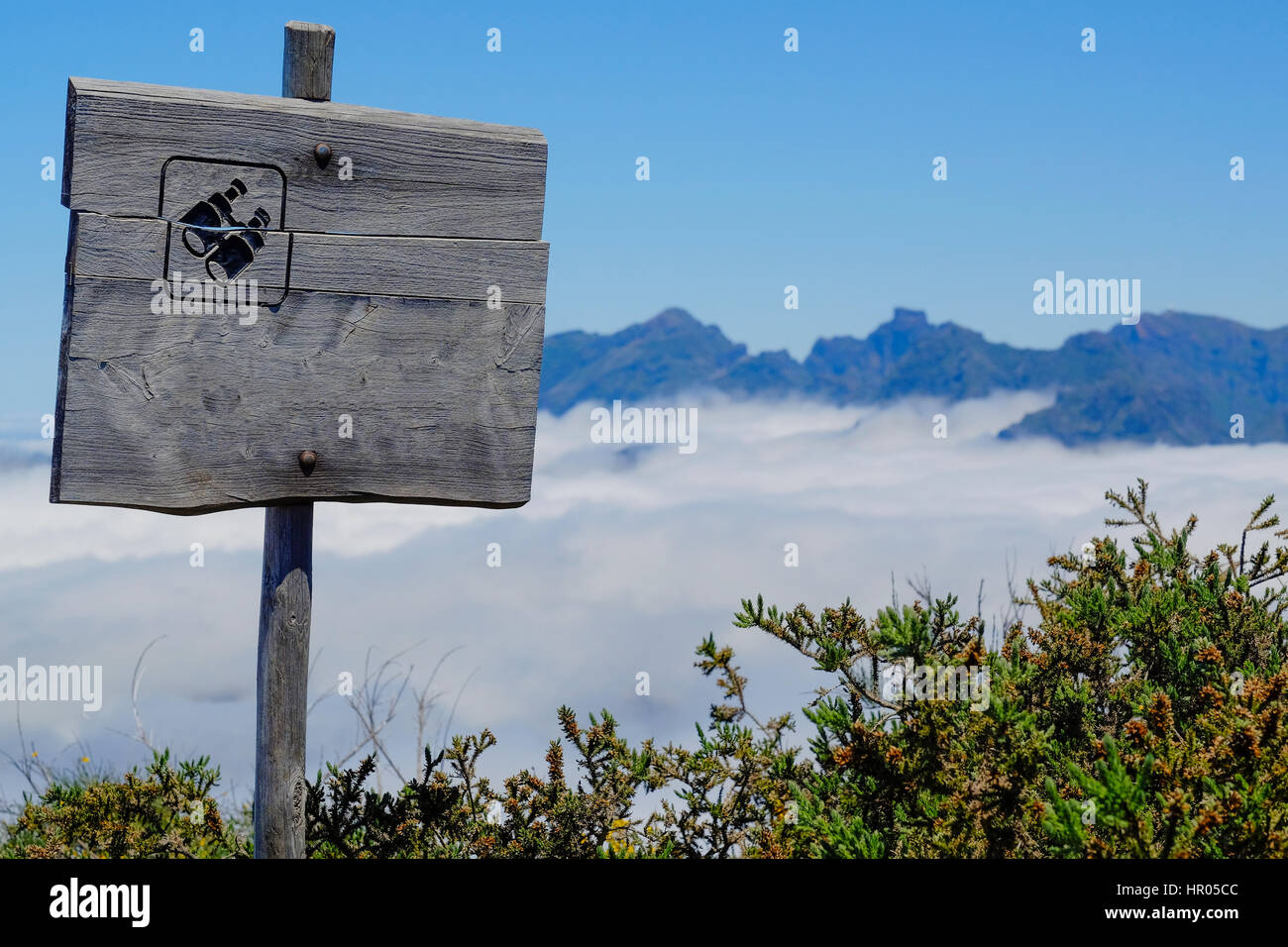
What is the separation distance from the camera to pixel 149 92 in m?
3.42

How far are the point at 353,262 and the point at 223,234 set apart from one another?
39 centimetres

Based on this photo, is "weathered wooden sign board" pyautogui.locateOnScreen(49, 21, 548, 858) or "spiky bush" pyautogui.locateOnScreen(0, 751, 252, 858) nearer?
"weathered wooden sign board" pyautogui.locateOnScreen(49, 21, 548, 858)

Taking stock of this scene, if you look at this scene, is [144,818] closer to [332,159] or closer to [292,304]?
[292,304]

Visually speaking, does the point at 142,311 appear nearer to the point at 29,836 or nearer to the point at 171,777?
the point at 171,777

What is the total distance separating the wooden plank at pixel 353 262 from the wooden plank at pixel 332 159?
41 millimetres

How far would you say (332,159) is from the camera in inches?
141

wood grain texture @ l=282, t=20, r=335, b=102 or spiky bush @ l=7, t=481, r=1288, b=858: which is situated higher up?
wood grain texture @ l=282, t=20, r=335, b=102

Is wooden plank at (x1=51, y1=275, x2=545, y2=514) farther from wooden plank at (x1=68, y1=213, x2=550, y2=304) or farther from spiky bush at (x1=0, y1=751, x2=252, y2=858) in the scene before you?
spiky bush at (x1=0, y1=751, x2=252, y2=858)

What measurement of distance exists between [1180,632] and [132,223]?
4.33 meters

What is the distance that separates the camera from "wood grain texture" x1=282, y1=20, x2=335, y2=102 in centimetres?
368
